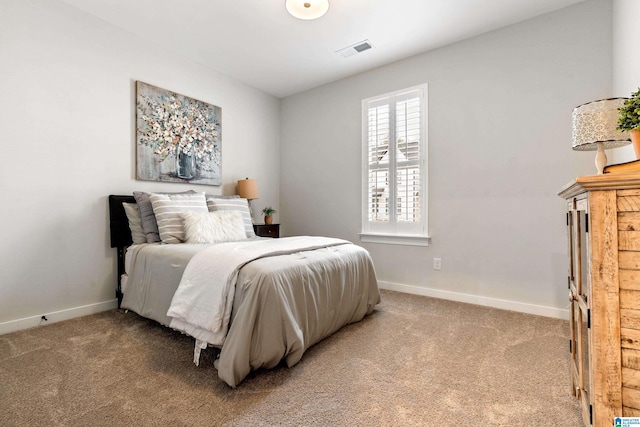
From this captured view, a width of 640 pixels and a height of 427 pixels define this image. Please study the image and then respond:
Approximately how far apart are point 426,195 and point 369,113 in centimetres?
126

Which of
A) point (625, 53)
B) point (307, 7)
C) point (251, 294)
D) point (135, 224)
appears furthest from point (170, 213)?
point (625, 53)

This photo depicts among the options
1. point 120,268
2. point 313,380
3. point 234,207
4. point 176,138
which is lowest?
point 313,380

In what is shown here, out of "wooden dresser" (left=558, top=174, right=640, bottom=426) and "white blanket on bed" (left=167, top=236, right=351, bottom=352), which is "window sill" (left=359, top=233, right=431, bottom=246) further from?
"wooden dresser" (left=558, top=174, right=640, bottom=426)

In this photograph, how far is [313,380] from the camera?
164 cm

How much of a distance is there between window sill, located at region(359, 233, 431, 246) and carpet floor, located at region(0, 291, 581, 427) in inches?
42.3

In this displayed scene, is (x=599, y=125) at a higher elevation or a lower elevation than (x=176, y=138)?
lower

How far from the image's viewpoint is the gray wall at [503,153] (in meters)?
2.54

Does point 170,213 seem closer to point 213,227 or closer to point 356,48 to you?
point 213,227

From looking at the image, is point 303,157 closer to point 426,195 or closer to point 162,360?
point 426,195

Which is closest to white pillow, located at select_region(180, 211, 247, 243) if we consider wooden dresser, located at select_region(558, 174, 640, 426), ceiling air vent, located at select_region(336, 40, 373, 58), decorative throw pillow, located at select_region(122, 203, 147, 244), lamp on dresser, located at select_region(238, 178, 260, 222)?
decorative throw pillow, located at select_region(122, 203, 147, 244)

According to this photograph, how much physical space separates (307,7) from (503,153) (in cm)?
219

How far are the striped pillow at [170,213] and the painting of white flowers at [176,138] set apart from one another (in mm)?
492

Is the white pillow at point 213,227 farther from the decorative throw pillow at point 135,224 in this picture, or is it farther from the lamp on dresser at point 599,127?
the lamp on dresser at point 599,127

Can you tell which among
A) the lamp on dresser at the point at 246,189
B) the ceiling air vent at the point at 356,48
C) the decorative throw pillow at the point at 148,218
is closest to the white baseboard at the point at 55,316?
the decorative throw pillow at the point at 148,218
